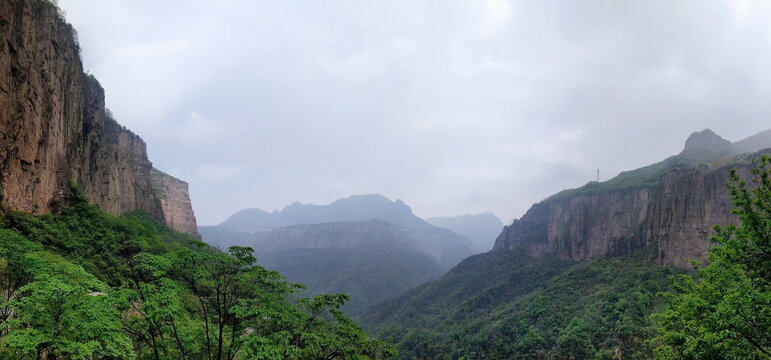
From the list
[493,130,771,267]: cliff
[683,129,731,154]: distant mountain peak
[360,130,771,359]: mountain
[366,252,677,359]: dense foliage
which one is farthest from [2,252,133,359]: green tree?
[683,129,731,154]: distant mountain peak

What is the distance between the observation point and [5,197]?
1233 inches

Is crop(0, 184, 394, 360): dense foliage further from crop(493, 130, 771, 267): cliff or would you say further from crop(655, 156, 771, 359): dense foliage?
crop(493, 130, 771, 267): cliff

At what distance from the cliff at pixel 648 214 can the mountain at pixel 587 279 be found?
32 centimetres

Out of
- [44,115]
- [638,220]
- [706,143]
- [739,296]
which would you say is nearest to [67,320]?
[739,296]

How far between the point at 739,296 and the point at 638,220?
4640 inches

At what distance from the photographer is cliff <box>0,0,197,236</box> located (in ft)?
105

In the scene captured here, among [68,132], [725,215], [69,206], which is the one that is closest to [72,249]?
[69,206]

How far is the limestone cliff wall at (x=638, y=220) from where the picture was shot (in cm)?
8012

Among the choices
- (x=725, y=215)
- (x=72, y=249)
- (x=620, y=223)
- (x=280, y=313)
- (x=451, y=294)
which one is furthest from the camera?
(x=451, y=294)

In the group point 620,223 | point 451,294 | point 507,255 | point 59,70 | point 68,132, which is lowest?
point 451,294

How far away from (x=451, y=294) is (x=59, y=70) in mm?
138325

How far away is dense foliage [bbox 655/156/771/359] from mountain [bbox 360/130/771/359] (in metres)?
42.8

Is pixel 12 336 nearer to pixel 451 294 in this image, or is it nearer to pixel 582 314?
pixel 582 314

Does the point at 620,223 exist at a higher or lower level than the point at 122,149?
lower
